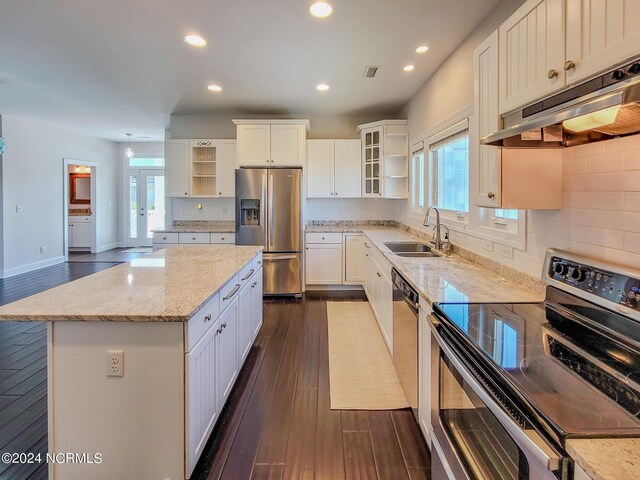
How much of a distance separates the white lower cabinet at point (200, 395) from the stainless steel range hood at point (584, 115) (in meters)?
1.64

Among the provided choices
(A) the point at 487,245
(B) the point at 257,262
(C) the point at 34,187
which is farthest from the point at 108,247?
(A) the point at 487,245

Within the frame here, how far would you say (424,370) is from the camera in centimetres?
185

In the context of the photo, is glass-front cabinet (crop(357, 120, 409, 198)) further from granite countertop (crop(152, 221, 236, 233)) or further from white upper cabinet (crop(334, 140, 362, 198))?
granite countertop (crop(152, 221, 236, 233))

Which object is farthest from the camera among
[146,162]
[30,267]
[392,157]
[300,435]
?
[146,162]

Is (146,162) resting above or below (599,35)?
above

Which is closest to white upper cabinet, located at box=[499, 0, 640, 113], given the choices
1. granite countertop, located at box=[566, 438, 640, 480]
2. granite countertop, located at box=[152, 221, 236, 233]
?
granite countertop, located at box=[566, 438, 640, 480]

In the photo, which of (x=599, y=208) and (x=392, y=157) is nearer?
(x=599, y=208)

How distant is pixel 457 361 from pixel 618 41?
1.10m

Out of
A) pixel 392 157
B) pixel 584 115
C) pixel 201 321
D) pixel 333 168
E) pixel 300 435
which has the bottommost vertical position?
pixel 300 435

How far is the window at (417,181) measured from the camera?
4.38 meters

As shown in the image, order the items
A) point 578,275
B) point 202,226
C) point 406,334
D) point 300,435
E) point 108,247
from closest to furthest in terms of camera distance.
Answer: point 578,275 < point 300,435 < point 406,334 < point 202,226 < point 108,247

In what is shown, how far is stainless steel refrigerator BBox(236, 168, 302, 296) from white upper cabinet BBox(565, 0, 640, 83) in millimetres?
3818

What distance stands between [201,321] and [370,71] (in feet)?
10.3

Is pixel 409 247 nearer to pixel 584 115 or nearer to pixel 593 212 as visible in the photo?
pixel 593 212
